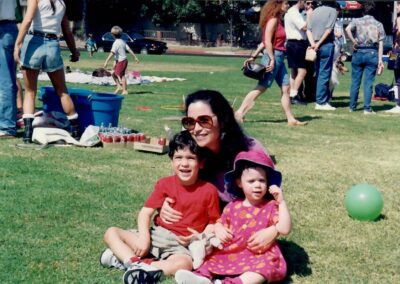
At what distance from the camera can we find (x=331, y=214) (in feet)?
18.1

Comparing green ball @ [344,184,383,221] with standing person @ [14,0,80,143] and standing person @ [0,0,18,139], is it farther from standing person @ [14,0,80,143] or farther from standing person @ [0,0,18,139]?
standing person @ [0,0,18,139]

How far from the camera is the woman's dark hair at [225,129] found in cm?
432

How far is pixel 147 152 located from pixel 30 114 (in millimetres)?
1428

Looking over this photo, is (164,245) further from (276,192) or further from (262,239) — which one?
(276,192)

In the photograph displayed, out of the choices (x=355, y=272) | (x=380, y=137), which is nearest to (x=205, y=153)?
(x=355, y=272)

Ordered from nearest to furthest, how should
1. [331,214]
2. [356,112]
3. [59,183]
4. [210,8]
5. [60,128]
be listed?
[331,214], [59,183], [60,128], [356,112], [210,8]

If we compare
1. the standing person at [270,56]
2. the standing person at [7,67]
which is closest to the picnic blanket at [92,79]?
the standing person at [270,56]

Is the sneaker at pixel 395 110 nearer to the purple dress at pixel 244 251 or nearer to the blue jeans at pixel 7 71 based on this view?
the blue jeans at pixel 7 71

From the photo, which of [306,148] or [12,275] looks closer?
[12,275]

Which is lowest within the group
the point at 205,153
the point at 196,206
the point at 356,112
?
the point at 356,112

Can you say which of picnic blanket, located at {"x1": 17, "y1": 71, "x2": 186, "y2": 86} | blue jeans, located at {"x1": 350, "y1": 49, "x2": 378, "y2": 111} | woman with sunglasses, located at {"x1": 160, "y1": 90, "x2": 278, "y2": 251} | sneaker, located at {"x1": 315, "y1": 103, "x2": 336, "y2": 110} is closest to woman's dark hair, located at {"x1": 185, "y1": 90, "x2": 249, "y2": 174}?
woman with sunglasses, located at {"x1": 160, "y1": 90, "x2": 278, "y2": 251}

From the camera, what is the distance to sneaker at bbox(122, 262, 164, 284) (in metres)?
3.80

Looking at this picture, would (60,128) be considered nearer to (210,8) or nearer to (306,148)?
(306,148)

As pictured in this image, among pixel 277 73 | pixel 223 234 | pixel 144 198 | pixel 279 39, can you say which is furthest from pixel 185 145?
pixel 279 39
